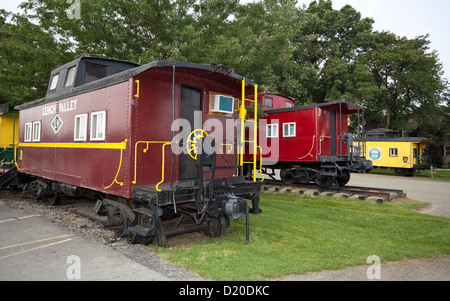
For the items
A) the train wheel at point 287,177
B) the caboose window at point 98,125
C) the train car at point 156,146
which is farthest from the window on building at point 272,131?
the caboose window at point 98,125

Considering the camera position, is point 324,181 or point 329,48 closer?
point 324,181

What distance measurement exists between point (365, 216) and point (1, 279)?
8224 mm

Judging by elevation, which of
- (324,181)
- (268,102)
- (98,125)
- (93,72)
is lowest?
(324,181)

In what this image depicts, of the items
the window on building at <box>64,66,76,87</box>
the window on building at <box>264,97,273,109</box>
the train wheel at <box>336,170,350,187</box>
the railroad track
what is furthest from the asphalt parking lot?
the window on building at <box>264,97,273,109</box>

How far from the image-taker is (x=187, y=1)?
10625 millimetres

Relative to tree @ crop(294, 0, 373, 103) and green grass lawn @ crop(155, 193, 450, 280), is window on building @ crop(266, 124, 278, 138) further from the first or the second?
tree @ crop(294, 0, 373, 103)

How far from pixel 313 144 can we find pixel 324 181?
1.93m

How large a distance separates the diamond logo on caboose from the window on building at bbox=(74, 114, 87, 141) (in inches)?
45.5

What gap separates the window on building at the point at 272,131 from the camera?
47.3 feet

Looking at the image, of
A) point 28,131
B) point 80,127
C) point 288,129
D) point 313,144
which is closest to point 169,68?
point 80,127

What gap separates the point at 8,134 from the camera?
12.7 m

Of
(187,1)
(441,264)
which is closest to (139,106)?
(441,264)

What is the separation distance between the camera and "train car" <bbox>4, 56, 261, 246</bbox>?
546 centimetres

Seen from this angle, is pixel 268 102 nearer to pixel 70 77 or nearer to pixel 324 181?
pixel 324 181
